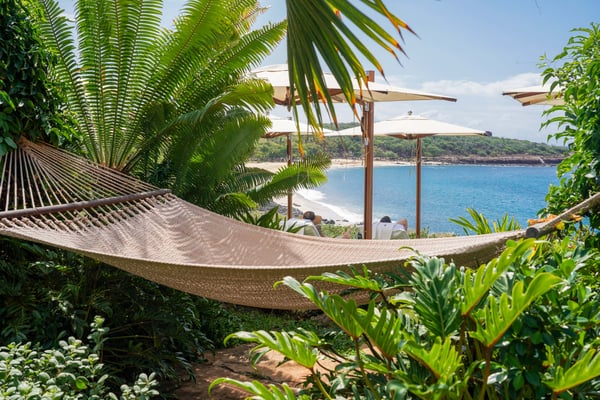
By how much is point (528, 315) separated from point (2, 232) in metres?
1.66

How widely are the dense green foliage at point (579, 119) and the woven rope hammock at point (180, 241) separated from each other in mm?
456

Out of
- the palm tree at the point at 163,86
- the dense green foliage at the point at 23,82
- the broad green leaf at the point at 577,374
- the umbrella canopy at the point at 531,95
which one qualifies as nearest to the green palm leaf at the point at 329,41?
the broad green leaf at the point at 577,374

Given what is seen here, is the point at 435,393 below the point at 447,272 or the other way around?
below

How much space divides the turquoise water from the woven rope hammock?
40.5 feet

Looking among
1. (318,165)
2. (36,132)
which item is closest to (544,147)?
(318,165)

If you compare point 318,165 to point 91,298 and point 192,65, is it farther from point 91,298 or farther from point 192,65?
point 91,298

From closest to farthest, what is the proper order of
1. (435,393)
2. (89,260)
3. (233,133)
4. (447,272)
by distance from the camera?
(435,393) < (447,272) < (89,260) < (233,133)

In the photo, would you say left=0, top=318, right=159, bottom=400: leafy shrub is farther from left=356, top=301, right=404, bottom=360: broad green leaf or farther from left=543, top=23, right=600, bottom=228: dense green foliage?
left=543, top=23, right=600, bottom=228: dense green foliage

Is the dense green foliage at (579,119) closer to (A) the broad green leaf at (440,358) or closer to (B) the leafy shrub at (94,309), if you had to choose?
(A) the broad green leaf at (440,358)

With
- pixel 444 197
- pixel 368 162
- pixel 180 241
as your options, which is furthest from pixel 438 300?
pixel 444 197

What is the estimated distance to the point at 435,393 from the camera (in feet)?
3.95

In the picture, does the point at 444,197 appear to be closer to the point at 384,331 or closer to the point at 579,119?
the point at 579,119

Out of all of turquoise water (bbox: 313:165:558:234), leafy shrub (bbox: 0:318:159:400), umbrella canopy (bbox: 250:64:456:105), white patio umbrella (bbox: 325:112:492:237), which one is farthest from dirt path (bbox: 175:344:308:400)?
turquoise water (bbox: 313:165:558:234)

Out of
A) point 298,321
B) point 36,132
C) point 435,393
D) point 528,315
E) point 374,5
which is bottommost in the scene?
point 298,321
